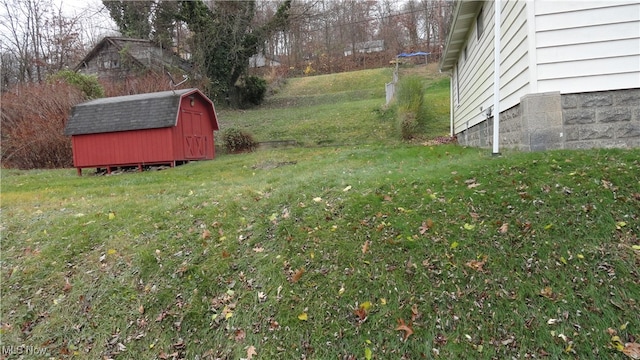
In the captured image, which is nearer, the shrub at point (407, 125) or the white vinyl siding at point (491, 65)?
the white vinyl siding at point (491, 65)

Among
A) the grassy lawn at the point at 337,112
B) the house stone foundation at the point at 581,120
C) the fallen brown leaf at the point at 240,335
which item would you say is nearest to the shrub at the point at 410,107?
the grassy lawn at the point at 337,112

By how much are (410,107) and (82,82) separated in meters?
14.1

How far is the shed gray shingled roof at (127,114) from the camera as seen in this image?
11680 millimetres

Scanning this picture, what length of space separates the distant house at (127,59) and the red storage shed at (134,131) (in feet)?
32.7

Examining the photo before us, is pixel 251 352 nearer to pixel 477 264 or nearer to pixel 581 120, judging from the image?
pixel 477 264

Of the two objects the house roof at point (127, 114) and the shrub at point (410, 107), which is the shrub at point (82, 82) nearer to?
the house roof at point (127, 114)

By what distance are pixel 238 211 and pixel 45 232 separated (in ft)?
8.80

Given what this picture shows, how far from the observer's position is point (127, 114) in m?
12.0

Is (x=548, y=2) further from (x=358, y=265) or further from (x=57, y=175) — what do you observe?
(x=57, y=175)

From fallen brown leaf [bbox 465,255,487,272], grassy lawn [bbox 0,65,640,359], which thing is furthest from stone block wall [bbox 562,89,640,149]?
fallen brown leaf [bbox 465,255,487,272]

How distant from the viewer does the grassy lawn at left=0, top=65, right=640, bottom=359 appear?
2619 mm

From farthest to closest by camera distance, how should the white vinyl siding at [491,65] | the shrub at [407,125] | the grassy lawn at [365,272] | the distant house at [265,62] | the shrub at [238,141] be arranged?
the distant house at [265,62], the shrub at [238,141], the shrub at [407,125], the white vinyl siding at [491,65], the grassy lawn at [365,272]

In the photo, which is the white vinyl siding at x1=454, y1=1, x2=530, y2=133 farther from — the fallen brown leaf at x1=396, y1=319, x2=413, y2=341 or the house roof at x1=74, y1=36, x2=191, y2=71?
the house roof at x1=74, y1=36, x2=191, y2=71

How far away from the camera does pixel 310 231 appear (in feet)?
12.6
